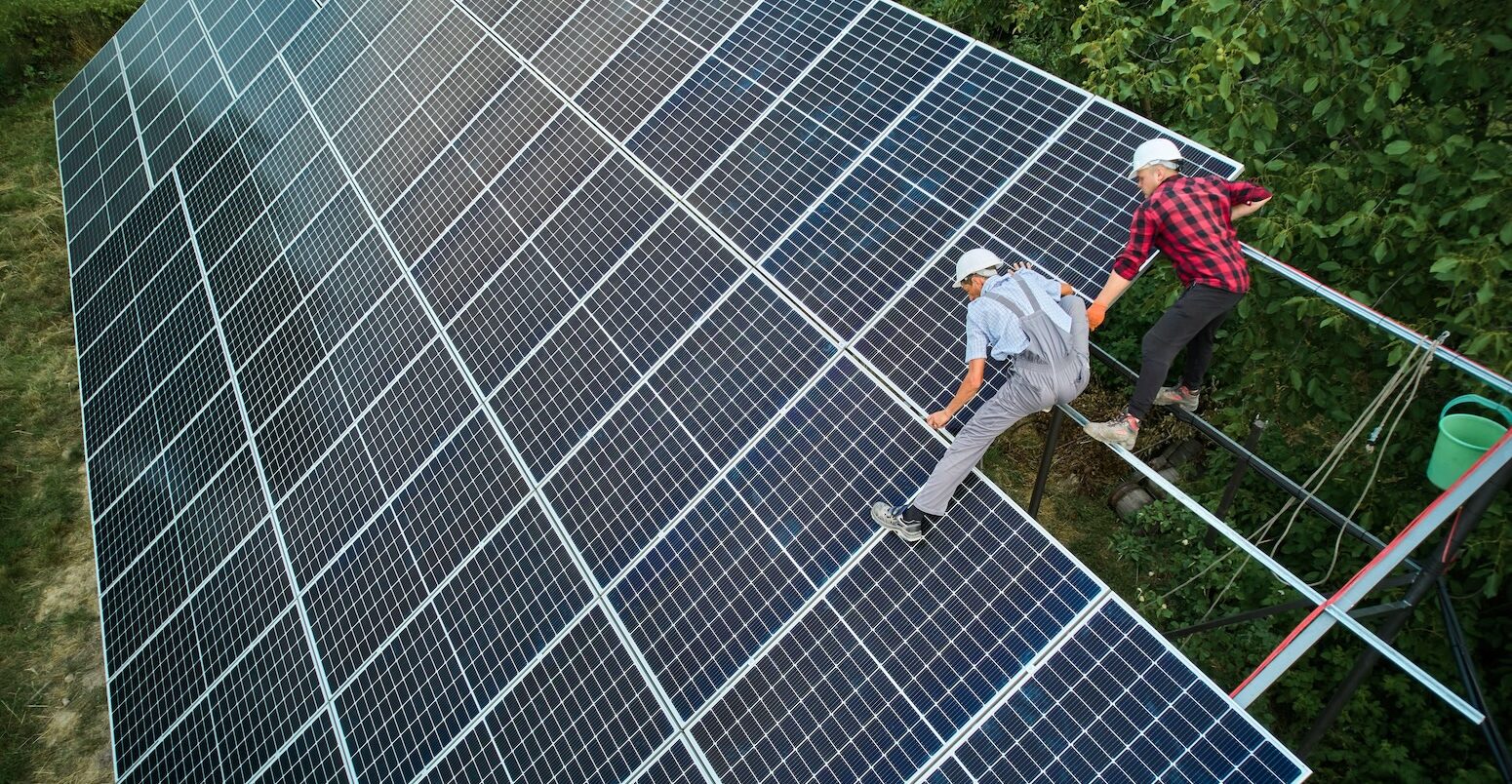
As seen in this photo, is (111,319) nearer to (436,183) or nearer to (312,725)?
(436,183)

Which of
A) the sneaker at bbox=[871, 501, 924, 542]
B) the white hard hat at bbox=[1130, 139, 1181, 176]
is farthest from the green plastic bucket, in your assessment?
the sneaker at bbox=[871, 501, 924, 542]

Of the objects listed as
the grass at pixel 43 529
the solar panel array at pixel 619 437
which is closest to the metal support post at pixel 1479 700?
the solar panel array at pixel 619 437

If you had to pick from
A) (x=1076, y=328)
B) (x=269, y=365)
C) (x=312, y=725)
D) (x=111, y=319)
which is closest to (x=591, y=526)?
(x=312, y=725)

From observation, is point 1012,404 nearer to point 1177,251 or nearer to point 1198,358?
point 1177,251

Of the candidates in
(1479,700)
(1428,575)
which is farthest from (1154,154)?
(1479,700)

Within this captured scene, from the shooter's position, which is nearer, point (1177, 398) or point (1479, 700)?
point (1479, 700)

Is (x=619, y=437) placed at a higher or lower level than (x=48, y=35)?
lower
